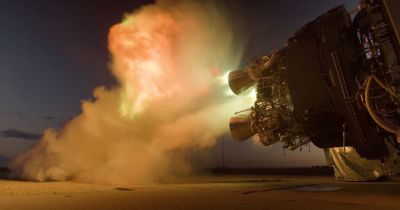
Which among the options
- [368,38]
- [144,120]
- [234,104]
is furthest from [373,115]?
[144,120]

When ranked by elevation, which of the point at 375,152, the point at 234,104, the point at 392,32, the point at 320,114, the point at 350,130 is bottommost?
the point at 375,152

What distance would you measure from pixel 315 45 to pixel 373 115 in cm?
332

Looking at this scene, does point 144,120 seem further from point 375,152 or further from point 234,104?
point 375,152

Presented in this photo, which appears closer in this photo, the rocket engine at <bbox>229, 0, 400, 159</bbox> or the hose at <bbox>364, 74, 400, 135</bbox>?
the hose at <bbox>364, 74, 400, 135</bbox>

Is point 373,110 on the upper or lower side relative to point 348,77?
lower

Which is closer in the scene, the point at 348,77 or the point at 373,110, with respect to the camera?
the point at 373,110

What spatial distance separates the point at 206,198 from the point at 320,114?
5.38m

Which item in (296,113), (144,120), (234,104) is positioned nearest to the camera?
(296,113)

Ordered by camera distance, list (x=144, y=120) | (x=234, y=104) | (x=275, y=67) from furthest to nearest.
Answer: (x=144, y=120), (x=234, y=104), (x=275, y=67)

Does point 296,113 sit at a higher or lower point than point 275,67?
lower

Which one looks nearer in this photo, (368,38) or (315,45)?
(368,38)

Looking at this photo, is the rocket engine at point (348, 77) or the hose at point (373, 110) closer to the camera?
the hose at point (373, 110)

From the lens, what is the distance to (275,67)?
1376 cm

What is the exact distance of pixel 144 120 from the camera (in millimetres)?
23969
